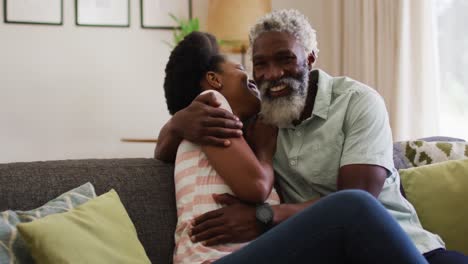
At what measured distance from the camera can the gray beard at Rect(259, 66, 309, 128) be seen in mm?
1733

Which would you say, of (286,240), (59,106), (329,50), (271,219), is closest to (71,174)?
(271,219)

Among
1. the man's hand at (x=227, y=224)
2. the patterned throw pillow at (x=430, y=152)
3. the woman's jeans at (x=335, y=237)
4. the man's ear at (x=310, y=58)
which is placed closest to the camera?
the woman's jeans at (x=335, y=237)

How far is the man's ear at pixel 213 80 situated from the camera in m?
1.79

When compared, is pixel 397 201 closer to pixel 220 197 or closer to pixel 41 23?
pixel 220 197

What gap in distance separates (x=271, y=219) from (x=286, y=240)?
0.33 metres

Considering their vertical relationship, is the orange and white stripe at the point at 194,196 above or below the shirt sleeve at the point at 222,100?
below

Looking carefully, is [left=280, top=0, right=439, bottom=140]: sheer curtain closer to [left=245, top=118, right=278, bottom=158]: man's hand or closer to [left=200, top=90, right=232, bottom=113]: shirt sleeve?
[left=245, top=118, right=278, bottom=158]: man's hand

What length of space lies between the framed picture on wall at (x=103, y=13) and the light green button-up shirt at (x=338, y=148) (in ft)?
7.13

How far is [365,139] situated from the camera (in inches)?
62.8

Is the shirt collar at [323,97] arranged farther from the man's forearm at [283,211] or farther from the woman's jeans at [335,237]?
the woman's jeans at [335,237]

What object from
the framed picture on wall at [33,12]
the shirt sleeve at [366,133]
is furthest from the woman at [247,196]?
the framed picture on wall at [33,12]

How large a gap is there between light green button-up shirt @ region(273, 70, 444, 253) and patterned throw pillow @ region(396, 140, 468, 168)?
481 millimetres

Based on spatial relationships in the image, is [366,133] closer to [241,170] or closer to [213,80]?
[241,170]

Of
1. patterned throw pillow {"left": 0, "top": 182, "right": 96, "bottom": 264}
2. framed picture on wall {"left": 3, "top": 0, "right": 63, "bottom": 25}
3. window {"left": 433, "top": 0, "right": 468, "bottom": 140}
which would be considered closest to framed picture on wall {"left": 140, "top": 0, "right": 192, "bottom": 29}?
framed picture on wall {"left": 3, "top": 0, "right": 63, "bottom": 25}
